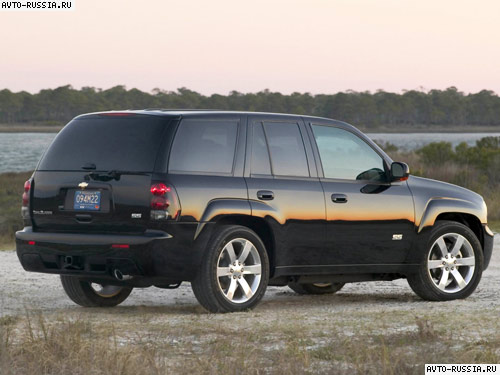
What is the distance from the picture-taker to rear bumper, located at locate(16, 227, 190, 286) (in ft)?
31.2

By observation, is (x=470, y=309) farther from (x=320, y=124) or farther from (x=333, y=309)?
(x=320, y=124)

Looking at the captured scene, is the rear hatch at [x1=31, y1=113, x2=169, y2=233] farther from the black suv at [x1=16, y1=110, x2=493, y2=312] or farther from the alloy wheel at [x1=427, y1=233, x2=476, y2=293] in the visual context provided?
the alloy wheel at [x1=427, y1=233, x2=476, y2=293]

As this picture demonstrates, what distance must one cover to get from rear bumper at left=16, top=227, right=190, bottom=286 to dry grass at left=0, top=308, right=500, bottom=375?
15.8 inches

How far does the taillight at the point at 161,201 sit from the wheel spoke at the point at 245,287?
40.8 inches

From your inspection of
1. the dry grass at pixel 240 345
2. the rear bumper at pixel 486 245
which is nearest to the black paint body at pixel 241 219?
the rear bumper at pixel 486 245

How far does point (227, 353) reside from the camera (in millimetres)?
7574

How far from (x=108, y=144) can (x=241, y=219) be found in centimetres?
135

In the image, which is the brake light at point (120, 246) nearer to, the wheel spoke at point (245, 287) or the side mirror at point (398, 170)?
the wheel spoke at point (245, 287)

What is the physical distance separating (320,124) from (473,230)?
239 cm

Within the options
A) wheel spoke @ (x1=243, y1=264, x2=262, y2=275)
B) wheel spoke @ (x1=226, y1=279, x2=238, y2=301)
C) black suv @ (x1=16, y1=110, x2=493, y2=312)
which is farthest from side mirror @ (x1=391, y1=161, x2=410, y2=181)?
wheel spoke @ (x1=226, y1=279, x2=238, y2=301)

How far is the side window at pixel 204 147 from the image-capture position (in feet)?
32.0

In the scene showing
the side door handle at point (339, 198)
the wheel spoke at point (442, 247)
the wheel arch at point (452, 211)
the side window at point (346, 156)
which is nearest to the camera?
the side door handle at point (339, 198)

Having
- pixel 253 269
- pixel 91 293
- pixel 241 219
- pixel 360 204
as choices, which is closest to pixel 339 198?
pixel 360 204

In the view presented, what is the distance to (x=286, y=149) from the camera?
1055 cm
